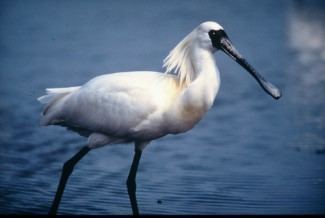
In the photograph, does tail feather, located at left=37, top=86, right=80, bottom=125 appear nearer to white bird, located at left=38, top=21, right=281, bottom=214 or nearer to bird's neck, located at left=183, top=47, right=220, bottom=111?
white bird, located at left=38, top=21, right=281, bottom=214

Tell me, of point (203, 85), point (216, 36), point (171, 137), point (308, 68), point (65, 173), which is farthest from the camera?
point (308, 68)

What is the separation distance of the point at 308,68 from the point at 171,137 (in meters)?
1.11

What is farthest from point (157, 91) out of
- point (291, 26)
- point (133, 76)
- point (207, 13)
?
point (291, 26)

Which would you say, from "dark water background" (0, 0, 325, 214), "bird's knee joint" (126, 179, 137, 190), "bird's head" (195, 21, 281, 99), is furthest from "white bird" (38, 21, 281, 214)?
"dark water background" (0, 0, 325, 214)

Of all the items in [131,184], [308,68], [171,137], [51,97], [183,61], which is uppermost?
[308,68]

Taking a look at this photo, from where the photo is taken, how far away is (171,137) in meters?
6.32

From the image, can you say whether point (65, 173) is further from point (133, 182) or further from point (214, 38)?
point (214, 38)

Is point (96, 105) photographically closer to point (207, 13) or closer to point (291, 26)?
point (207, 13)

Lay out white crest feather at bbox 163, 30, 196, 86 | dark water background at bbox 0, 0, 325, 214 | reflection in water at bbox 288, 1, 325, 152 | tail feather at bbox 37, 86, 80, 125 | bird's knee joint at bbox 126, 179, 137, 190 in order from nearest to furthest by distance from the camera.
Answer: white crest feather at bbox 163, 30, 196, 86 → tail feather at bbox 37, 86, 80, 125 → bird's knee joint at bbox 126, 179, 137, 190 → dark water background at bbox 0, 0, 325, 214 → reflection in water at bbox 288, 1, 325, 152

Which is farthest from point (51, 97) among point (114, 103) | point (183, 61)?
point (183, 61)

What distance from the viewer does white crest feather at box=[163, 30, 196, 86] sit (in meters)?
4.89

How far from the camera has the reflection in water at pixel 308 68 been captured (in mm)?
5805

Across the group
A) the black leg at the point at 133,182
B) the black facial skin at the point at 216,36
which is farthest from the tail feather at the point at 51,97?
the black facial skin at the point at 216,36

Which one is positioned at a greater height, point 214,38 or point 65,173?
point 214,38
